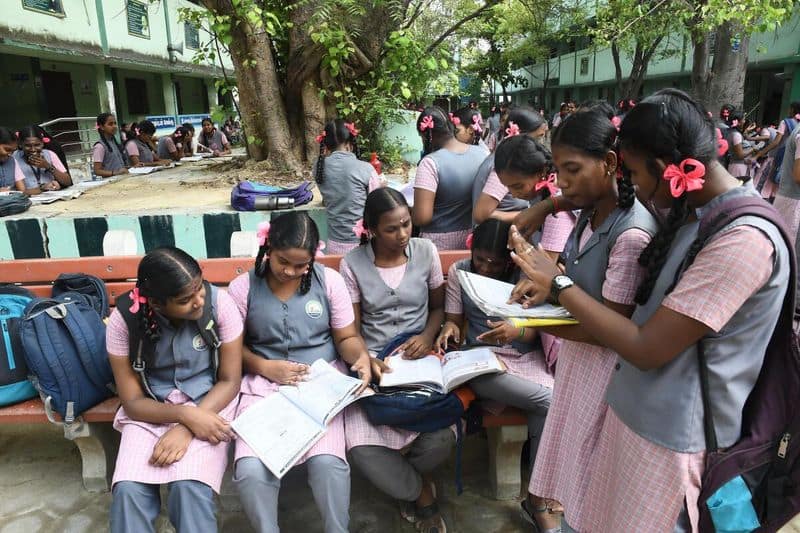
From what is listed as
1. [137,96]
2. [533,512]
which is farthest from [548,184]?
[137,96]

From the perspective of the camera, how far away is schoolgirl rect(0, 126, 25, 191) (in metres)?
5.01

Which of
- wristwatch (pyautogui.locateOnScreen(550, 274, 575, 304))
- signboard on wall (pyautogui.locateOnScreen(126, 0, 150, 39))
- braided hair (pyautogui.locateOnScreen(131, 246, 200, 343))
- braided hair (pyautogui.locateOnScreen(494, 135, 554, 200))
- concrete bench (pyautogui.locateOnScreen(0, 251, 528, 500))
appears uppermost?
signboard on wall (pyautogui.locateOnScreen(126, 0, 150, 39))

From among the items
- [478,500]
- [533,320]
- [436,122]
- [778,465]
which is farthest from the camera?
[436,122]

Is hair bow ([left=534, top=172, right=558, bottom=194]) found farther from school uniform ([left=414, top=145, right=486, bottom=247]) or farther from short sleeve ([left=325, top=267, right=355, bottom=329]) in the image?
short sleeve ([left=325, top=267, right=355, bottom=329])

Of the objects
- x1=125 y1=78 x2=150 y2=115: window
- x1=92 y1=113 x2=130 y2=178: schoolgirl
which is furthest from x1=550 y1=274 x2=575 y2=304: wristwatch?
x1=125 y1=78 x2=150 y2=115: window

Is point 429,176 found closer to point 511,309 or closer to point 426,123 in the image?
point 426,123

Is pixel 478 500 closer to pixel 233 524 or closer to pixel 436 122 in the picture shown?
pixel 233 524

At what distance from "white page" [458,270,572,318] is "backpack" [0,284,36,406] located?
1988mm

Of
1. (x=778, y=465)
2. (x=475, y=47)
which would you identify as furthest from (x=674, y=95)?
(x=475, y=47)

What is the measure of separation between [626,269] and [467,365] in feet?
3.15

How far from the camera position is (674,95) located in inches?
51.5

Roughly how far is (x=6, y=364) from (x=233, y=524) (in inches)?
47.5

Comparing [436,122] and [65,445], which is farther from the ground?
[436,122]

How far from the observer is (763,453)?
4.24 feet
